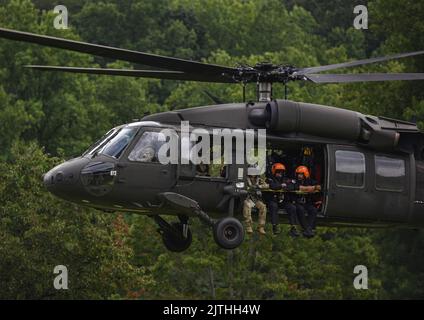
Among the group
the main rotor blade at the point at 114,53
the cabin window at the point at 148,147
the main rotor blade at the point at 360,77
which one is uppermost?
the main rotor blade at the point at 114,53

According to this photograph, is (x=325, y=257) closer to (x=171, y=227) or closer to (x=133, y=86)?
(x=133, y=86)

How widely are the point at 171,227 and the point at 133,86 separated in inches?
2482

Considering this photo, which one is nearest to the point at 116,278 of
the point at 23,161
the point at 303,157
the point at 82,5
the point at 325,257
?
the point at 23,161

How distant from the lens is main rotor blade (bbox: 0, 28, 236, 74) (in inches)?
997

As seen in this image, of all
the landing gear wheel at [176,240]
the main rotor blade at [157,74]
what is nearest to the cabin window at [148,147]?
the main rotor blade at [157,74]

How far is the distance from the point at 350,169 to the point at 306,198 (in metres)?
1.12

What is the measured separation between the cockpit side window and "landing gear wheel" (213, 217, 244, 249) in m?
2.44

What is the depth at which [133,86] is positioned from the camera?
92.9 m

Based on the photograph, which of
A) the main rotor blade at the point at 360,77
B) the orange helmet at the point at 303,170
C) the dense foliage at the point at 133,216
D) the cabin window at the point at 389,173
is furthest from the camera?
the dense foliage at the point at 133,216

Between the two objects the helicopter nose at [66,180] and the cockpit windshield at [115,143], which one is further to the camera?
the cockpit windshield at [115,143]

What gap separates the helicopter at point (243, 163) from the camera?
28.3 meters

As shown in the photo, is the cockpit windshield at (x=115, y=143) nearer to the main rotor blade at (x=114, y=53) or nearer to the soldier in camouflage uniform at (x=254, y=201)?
the main rotor blade at (x=114, y=53)

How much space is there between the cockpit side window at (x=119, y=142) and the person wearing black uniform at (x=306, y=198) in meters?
3.59

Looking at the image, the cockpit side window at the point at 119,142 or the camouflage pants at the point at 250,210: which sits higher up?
the cockpit side window at the point at 119,142
